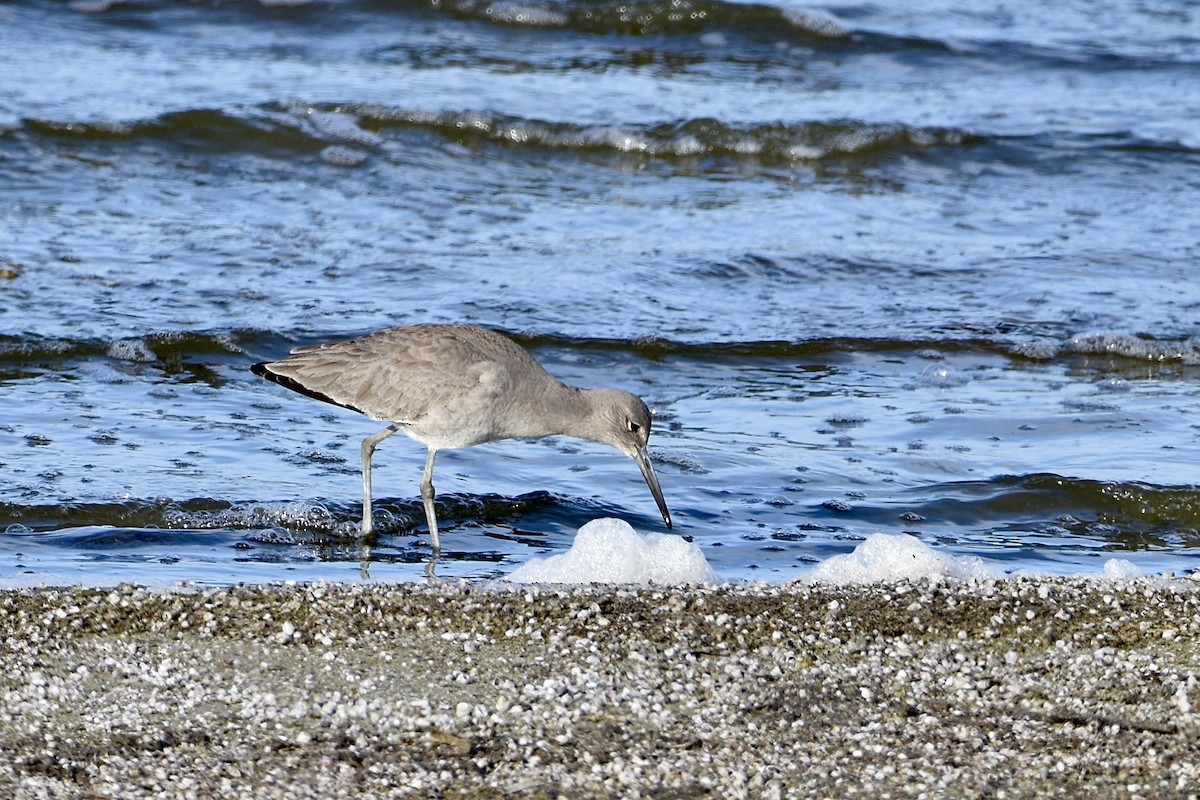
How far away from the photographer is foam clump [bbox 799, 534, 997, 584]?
562cm

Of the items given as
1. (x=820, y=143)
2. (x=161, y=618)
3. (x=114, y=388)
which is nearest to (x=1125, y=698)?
(x=161, y=618)

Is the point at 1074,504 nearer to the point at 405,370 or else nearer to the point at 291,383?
the point at 405,370

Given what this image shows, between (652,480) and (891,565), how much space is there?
1.24 m

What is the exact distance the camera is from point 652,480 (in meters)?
6.59

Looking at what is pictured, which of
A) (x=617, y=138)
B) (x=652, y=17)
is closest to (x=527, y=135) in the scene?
(x=617, y=138)

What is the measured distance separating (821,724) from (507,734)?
0.83 metres

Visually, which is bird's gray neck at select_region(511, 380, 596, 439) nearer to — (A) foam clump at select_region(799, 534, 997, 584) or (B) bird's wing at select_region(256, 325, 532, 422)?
(B) bird's wing at select_region(256, 325, 532, 422)

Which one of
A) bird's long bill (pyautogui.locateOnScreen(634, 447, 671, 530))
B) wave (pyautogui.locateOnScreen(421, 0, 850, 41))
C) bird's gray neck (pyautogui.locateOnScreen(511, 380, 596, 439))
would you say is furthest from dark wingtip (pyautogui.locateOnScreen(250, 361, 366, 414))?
wave (pyautogui.locateOnScreen(421, 0, 850, 41))

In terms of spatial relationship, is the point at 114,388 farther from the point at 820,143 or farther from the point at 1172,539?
the point at 820,143

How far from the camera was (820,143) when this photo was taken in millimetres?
13383

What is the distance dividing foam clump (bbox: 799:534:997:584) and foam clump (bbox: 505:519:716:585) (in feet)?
1.38

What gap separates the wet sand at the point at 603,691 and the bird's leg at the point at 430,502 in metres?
1.09

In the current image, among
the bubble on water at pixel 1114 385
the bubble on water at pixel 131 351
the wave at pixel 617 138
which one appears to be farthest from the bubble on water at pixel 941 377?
the wave at pixel 617 138

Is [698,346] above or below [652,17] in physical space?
below
